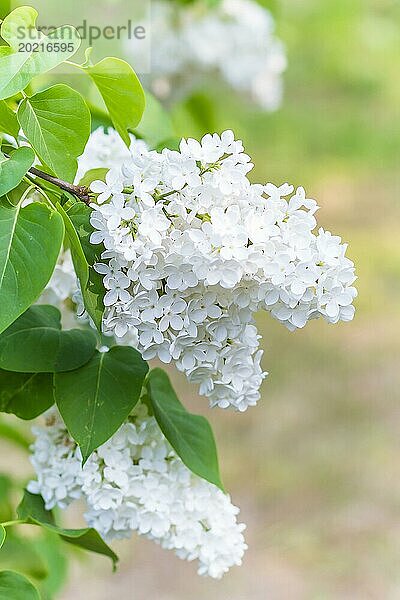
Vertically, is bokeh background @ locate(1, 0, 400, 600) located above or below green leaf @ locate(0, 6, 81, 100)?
above

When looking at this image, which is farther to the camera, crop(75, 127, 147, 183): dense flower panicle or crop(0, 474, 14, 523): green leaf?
crop(0, 474, 14, 523): green leaf

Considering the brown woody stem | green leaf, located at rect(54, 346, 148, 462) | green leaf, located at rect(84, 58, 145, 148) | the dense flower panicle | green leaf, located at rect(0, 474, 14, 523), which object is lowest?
green leaf, located at rect(54, 346, 148, 462)

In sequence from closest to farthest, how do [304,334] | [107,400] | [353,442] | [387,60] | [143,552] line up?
1. [107,400]
2. [143,552]
3. [353,442]
4. [304,334]
5. [387,60]

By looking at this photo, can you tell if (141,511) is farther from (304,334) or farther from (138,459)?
(304,334)

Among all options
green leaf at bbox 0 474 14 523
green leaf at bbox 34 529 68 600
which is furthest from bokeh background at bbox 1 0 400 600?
green leaf at bbox 0 474 14 523

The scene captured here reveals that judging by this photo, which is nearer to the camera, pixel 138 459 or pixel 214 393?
pixel 214 393

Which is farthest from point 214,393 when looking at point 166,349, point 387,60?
point 387,60

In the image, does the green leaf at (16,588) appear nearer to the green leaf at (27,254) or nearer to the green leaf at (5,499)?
the green leaf at (27,254)

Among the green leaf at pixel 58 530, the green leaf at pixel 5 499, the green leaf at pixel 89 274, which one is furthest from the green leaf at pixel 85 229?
the green leaf at pixel 5 499

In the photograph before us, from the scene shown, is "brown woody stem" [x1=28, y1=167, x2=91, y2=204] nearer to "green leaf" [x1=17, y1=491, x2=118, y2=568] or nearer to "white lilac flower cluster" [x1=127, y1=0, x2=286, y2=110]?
"green leaf" [x1=17, y1=491, x2=118, y2=568]
